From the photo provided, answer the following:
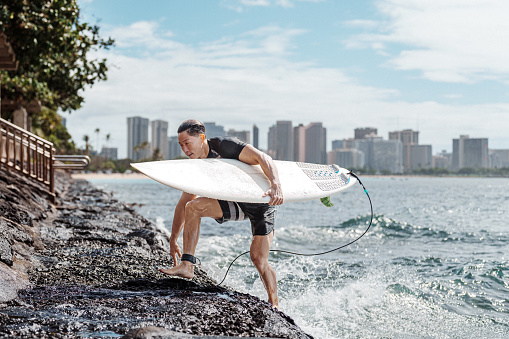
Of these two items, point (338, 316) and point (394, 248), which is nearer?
point (338, 316)

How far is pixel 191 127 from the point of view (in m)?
3.98

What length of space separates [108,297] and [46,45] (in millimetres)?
10942

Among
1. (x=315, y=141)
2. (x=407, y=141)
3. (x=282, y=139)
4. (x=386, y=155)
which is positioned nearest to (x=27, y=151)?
(x=282, y=139)

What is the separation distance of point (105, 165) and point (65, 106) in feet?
268

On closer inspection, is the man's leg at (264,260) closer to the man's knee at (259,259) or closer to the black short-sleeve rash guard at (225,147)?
the man's knee at (259,259)

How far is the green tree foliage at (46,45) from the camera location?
465 inches

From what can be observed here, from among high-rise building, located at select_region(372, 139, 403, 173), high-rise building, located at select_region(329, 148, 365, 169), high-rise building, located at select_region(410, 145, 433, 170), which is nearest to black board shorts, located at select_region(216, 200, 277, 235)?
high-rise building, located at select_region(329, 148, 365, 169)

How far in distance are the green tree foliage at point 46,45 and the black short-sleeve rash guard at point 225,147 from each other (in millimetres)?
8725

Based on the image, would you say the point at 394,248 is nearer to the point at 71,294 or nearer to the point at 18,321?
the point at 71,294

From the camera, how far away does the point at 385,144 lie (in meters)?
149

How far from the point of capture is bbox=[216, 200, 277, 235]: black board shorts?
4.01m

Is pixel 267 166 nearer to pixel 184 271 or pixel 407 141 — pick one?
pixel 184 271

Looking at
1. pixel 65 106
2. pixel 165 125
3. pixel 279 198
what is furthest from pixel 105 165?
pixel 279 198

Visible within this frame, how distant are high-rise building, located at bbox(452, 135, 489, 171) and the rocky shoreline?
193 m
